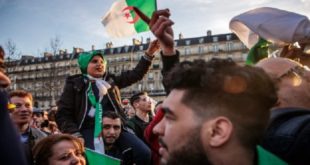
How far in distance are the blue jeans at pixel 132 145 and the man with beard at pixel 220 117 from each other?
2.18 m

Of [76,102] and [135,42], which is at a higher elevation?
[135,42]

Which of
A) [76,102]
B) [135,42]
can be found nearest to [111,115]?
[76,102]

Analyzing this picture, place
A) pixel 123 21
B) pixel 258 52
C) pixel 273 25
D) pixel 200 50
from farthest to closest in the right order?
pixel 200 50 < pixel 123 21 < pixel 258 52 < pixel 273 25

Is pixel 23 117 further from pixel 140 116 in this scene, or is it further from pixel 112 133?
pixel 140 116

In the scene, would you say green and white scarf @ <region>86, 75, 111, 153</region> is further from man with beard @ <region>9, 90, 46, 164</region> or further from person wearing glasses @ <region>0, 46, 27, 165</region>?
person wearing glasses @ <region>0, 46, 27, 165</region>

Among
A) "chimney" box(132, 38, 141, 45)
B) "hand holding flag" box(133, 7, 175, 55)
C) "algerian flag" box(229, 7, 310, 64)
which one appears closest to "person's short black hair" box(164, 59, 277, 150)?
"hand holding flag" box(133, 7, 175, 55)

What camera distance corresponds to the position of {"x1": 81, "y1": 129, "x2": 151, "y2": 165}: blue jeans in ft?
12.6

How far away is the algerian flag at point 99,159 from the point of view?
3.31m

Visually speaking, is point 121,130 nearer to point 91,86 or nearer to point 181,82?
point 91,86

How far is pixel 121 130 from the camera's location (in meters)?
4.52

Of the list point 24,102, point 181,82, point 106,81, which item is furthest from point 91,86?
point 181,82

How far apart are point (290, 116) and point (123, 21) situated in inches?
111

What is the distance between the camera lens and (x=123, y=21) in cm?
421

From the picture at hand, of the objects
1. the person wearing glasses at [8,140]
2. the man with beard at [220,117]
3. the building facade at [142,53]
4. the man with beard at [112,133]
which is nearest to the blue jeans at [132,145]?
the man with beard at [112,133]
